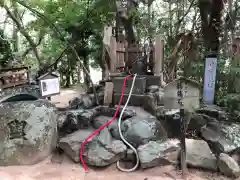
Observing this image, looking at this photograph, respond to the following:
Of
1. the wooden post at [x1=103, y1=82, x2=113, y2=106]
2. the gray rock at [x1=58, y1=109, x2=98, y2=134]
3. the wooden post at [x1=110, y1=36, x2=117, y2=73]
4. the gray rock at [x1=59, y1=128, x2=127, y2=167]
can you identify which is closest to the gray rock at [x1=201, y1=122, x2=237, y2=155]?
the gray rock at [x1=59, y1=128, x2=127, y2=167]

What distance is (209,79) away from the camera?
197 inches

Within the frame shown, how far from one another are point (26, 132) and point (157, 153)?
1985 mm

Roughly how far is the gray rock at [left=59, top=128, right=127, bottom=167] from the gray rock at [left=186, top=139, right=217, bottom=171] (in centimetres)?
98

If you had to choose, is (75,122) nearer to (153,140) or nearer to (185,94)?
(153,140)

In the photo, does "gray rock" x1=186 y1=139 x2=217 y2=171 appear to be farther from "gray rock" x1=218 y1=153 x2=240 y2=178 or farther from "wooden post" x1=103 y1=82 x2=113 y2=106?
"wooden post" x1=103 y1=82 x2=113 y2=106

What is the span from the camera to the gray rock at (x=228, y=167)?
8.49 ft

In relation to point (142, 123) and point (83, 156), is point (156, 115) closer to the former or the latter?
point (142, 123)

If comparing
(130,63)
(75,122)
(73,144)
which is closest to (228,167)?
(73,144)

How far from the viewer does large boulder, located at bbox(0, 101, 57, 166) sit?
112 inches

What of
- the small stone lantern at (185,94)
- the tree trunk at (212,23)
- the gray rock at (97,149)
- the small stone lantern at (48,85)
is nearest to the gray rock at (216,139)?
the small stone lantern at (185,94)

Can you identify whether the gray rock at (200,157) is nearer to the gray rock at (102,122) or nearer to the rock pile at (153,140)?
the rock pile at (153,140)

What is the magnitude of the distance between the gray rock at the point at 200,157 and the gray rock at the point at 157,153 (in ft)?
0.64

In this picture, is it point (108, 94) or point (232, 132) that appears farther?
point (108, 94)

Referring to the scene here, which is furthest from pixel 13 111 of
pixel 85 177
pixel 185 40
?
pixel 185 40
